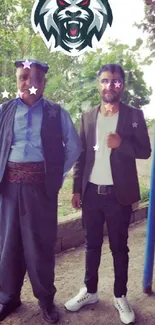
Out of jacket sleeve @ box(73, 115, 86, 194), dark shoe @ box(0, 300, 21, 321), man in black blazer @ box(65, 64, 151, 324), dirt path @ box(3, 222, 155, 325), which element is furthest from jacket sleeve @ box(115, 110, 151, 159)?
dark shoe @ box(0, 300, 21, 321)

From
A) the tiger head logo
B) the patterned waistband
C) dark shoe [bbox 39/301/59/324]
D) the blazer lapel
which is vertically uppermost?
the tiger head logo

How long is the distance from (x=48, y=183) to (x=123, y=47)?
1117 millimetres

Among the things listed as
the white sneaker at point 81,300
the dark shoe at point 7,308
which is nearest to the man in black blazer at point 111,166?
the white sneaker at point 81,300

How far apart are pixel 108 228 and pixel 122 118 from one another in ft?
2.49

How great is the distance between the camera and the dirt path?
8.85ft

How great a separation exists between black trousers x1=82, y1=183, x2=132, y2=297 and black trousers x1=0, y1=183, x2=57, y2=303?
0.81 ft

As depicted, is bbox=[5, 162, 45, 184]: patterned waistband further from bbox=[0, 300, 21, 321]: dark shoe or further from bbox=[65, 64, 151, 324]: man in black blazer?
bbox=[0, 300, 21, 321]: dark shoe

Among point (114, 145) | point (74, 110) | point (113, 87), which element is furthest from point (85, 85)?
point (114, 145)

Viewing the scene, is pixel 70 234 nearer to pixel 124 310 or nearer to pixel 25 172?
pixel 124 310

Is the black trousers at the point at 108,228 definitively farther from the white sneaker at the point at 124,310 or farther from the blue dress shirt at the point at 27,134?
the blue dress shirt at the point at 27,134

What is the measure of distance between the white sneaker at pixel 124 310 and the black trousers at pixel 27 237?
493mm

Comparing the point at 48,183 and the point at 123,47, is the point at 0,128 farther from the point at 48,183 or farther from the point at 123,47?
the point at 123,47

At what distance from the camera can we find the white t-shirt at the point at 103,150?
2518 mm

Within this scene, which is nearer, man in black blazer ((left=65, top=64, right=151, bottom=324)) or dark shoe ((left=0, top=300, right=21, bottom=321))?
man in black blazer ((left=65, top=64, right=151, bottom=324))
